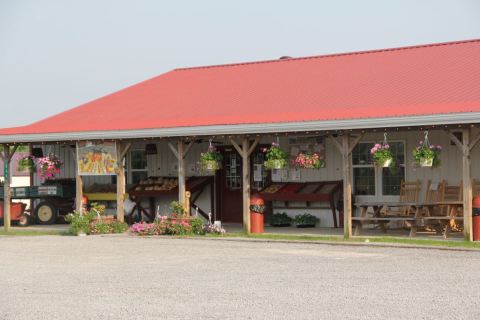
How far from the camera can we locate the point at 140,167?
84.5 ft

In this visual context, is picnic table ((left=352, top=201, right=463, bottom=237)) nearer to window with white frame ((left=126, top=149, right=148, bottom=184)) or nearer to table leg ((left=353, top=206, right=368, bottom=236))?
table leg ((left=353, top=206, right=368, bottom=236))

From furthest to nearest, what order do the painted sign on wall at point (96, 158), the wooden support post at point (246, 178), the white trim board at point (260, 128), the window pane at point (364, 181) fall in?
the painted sign on wall at point (96, 158) < the window pane at point (364, 181) < the wooden support post at point (246, 178) < the white trim board at point (260, 128)

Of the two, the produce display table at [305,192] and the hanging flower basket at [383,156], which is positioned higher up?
the hanging flower basket at [383,156]

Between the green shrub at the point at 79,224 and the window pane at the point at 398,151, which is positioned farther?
the green shrub at the point at 79,224

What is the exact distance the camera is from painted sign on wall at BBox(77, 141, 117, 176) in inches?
868

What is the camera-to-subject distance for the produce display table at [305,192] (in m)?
21.9

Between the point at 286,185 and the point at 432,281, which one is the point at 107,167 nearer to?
the point at 286,185

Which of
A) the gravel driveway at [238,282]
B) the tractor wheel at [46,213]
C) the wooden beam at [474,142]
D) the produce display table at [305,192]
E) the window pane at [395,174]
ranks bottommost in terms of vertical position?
the gravel driveway at [238,282]

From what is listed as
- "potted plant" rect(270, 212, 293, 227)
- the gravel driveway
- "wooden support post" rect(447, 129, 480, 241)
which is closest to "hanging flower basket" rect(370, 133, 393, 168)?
"wooden support post" rect(447, 129, 480, 241)

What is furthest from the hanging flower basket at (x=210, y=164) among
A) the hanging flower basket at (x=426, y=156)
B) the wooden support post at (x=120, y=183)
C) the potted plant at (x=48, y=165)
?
the hanging flower basket at (x=426, y=156)

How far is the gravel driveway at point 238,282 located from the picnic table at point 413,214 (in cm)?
205

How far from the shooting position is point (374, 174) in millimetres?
21641

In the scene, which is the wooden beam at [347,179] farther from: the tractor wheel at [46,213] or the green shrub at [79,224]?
the tractor wheel at [46,213]

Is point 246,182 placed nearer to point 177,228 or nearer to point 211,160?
point 211,160
